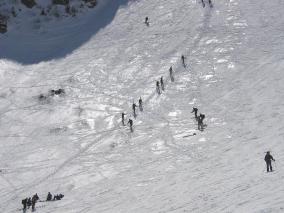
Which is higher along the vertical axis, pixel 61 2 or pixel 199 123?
pixel 61 2

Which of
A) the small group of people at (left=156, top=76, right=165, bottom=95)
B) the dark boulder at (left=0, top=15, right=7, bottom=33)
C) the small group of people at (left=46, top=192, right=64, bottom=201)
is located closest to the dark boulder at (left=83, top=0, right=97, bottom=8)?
the dark boulder at (left=0, top=15, right=7, bottom=33)

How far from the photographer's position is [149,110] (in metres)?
34.6

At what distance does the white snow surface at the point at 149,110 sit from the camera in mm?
23344

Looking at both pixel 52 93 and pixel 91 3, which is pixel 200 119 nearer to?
pixel 52 93

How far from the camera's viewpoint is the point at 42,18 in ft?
180

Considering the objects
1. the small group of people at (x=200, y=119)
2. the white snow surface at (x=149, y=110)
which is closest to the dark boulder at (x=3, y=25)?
the white snow surface at (x=149, y=110)

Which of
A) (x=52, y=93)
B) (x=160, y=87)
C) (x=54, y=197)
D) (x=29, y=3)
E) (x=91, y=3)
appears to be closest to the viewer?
(x=54, y=197)

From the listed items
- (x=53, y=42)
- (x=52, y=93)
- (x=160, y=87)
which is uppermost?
(x=53, y=42)

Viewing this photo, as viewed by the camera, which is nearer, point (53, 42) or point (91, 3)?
point (53, 42)

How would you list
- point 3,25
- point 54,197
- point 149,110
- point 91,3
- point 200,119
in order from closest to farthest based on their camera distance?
point 54,197
point 200,119
point 149,110
point 3,25
point 91,3

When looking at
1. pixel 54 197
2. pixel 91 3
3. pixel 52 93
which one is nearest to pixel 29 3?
pixel 91 3

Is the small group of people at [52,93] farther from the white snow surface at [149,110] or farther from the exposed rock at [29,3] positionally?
the exposed rock at [29,3]

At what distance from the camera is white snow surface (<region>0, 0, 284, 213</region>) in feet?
76.6

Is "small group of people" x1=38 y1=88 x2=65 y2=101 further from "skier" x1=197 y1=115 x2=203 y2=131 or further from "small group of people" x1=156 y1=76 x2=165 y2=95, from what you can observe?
"skier" x1=197 y1=115 x2=203 y2=131
